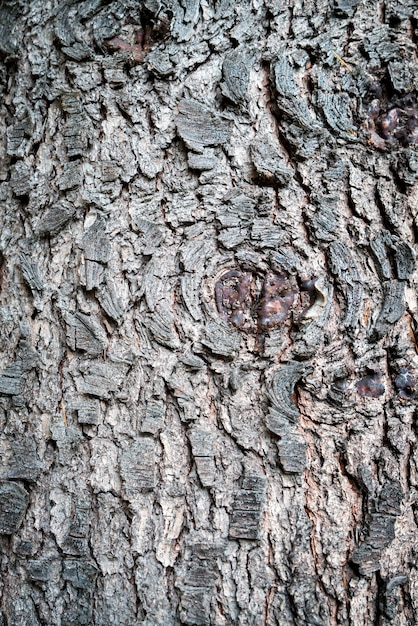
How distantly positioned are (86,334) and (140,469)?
230 mm

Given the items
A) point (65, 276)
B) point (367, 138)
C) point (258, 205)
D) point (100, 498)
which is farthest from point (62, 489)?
point (367, 138)

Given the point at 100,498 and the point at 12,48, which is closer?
the point at 100,498

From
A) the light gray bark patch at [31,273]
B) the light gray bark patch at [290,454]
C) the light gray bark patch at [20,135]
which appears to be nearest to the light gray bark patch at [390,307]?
the light gray bark patch at [290,454]

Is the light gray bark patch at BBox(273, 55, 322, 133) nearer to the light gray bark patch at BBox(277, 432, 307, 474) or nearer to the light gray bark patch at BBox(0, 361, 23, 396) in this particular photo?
the light gray bark patch at BBox(277, 432, 307, 474)

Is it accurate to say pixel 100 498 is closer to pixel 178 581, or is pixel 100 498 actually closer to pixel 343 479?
pixel 178 581

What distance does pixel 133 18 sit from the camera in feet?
3.11

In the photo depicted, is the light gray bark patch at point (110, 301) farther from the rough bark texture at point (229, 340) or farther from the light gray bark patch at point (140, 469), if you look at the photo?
the light gray bark patch at point (140, 469)

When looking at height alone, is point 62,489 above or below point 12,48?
below

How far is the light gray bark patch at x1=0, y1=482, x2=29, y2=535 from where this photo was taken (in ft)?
3.03

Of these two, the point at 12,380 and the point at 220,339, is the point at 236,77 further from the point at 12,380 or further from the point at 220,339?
the point at 12,380

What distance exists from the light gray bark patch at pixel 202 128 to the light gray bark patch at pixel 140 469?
48 cm

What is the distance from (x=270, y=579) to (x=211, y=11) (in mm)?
911

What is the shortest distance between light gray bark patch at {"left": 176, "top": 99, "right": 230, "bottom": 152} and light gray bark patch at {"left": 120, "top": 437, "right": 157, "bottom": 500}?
476 millimetres

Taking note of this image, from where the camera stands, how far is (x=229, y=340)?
88 centimetres
